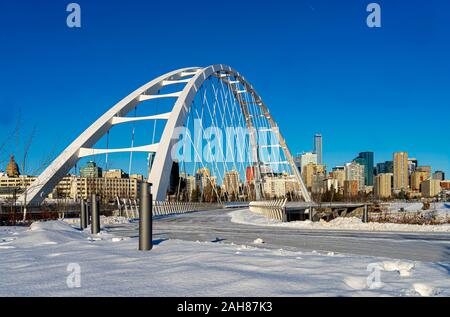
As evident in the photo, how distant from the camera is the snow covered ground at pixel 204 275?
12.7ft

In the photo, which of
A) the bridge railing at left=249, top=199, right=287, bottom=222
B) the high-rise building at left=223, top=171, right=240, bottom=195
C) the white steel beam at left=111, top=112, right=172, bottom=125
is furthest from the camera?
the high-rise building at left=223, top=171, right=240, bottom=195

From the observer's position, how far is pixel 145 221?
23.1 ft

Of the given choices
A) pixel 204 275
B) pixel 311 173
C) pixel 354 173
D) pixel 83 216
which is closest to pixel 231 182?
pixel 83 216

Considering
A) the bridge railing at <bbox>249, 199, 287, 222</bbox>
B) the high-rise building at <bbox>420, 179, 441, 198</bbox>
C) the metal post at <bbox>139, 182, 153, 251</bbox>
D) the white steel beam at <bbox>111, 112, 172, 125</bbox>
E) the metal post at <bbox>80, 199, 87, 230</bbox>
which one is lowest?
the high-rise building at <bbox>420, 179, 441, 198</bbox>

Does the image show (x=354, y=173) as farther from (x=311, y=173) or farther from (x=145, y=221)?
(x=145, y=221)

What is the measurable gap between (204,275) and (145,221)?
271 cm

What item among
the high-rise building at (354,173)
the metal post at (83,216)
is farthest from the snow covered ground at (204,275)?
the high-rise building at (354,173)

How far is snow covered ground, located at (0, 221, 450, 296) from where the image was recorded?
3.88 m

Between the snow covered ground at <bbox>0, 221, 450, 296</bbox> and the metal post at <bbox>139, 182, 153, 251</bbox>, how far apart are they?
0.33 meters

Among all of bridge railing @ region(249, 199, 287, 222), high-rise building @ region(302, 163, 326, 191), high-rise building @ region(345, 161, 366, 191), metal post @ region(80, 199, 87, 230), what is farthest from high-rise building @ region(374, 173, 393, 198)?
metal post @ region(80, 199, 87, 230)

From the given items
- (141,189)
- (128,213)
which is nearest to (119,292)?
(141,189)

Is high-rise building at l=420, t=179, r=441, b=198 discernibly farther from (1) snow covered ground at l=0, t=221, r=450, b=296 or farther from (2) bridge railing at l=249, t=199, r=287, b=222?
(1) snow covered ground at l=0, t=221, r=450, b=296

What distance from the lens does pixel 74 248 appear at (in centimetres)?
725
